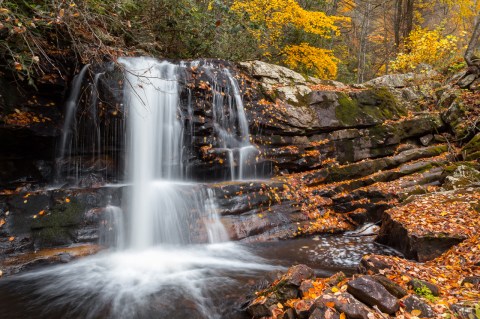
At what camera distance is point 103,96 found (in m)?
7.92

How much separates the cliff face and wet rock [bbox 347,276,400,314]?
13.4ft

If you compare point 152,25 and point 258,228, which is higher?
point 152,25

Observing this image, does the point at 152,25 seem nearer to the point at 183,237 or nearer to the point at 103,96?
the point at 103,96

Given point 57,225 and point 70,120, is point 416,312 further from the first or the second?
point 70,120

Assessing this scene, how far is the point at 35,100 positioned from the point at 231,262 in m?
6.01

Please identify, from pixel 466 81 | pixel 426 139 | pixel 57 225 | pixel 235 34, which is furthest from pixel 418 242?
pixel 235 34

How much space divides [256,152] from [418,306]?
655 cm

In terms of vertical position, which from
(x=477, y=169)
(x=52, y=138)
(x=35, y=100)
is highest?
(x=35, y=100)

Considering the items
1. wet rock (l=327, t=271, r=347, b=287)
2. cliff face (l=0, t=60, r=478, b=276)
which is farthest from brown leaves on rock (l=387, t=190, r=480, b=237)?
wet rock (l=327, t=271, r=347, b=287)

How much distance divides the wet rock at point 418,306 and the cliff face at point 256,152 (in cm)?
428

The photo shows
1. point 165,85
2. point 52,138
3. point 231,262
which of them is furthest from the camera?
point 165,85

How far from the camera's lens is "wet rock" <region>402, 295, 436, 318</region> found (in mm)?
3055

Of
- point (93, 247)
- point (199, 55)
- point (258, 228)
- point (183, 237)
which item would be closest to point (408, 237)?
point (258, 228)

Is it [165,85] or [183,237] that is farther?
[165,85]
